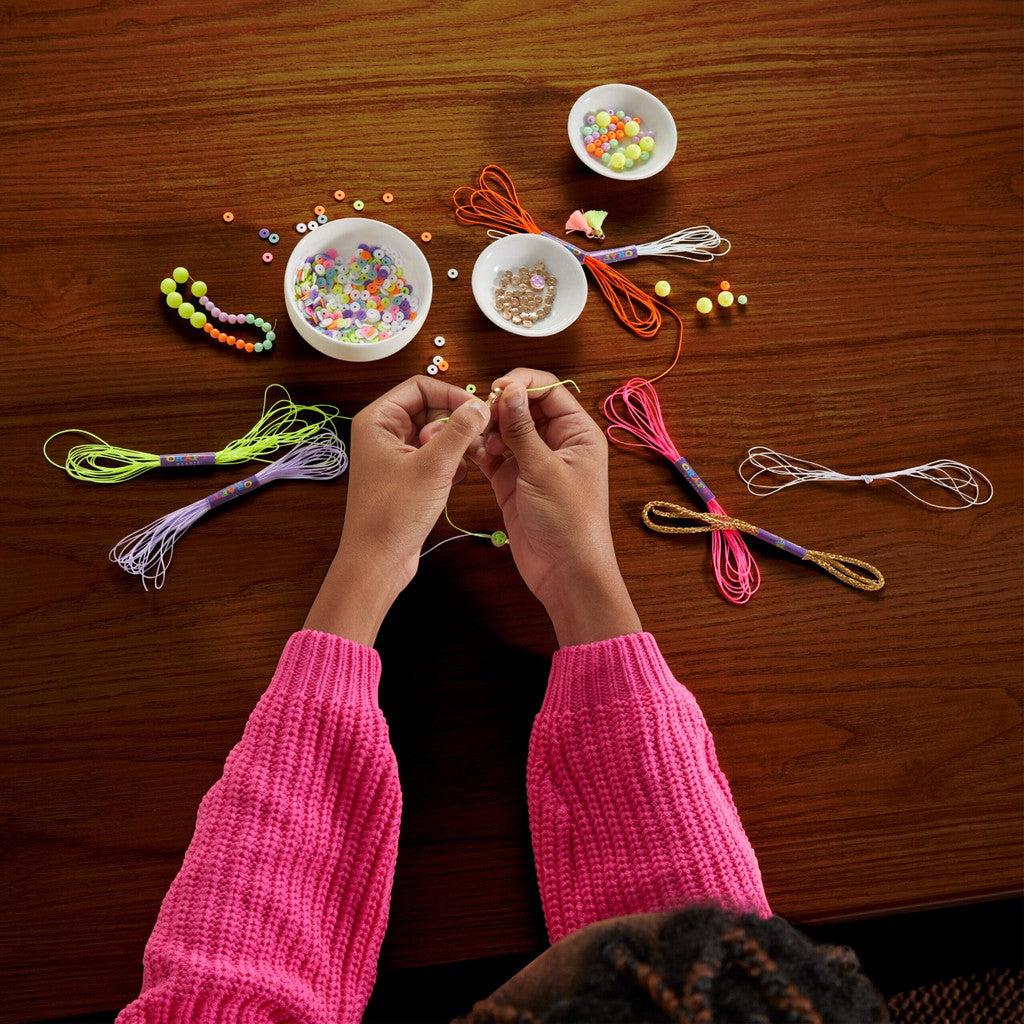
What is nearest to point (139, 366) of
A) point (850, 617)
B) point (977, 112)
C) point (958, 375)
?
point (850, 617)

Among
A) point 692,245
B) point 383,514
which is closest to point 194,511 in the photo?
point 383,514

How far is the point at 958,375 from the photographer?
1183 mm

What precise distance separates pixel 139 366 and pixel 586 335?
1.87 feet

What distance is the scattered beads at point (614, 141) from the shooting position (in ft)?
3.78

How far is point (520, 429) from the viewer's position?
100cm

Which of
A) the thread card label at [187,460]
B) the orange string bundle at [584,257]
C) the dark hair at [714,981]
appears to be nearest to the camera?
the dark hair at [714,981]

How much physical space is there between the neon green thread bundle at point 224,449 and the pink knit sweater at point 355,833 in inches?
9.5

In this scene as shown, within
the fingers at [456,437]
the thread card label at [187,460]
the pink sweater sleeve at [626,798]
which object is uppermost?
the fingers at [456,437]

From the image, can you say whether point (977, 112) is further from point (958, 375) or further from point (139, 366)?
point (139, 366)

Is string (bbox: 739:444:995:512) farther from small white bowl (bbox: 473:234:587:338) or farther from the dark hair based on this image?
the dark hair

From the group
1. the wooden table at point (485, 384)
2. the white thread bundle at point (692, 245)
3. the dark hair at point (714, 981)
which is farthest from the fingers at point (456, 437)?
the dark hair at point (714, 981)

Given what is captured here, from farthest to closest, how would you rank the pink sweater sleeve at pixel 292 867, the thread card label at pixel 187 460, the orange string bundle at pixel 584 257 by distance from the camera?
the orange string bundle at pixel 584 257 → the thread card label at pixel 187 460 → the pink sweater sleeve at pixel 292 867

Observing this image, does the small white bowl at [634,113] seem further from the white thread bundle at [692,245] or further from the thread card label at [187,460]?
the thread card label at [187,460]

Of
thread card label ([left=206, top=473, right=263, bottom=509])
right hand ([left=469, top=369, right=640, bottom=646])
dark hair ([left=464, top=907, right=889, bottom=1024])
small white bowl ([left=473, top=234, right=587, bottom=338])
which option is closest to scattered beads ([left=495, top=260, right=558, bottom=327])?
small white bowl ([left=473, top=234, right=587, bottom=338])
